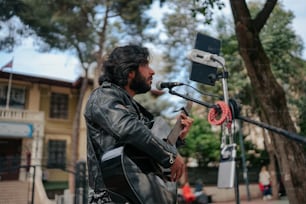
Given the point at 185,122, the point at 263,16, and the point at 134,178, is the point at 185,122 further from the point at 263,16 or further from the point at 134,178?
the point at 263,16

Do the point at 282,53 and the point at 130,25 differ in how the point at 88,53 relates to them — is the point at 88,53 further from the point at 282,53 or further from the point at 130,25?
the point at 282,53

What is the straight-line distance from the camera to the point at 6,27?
5.32 m

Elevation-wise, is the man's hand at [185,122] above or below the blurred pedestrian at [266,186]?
above

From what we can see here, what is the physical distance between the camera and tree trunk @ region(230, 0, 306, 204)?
3.42 m

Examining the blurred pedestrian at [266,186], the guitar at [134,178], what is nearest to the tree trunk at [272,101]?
the guitar at [134,178]

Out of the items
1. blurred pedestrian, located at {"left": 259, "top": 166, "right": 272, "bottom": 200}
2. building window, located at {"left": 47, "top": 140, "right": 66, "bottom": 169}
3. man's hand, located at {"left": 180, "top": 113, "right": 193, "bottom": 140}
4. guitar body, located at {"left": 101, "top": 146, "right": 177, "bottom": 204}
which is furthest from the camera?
building window, located at {"left": 47, "top": 140, "right": 66, "bottom": 169}

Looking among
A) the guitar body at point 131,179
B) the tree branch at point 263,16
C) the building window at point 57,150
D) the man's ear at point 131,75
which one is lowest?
the guitar body at point 131,179

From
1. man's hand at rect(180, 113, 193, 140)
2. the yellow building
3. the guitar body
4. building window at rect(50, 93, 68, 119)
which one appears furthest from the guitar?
building window at rect(50, 93, 68, 119)

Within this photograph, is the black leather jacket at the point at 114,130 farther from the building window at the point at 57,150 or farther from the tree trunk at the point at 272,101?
the building window at the point at 57,150

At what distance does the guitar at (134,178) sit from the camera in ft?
3.70

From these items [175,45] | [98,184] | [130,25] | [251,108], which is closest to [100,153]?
[98,184]

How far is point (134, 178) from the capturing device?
45.2 inches

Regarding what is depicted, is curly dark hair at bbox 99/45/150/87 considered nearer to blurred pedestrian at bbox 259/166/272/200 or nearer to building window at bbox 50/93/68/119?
blurred pedestrian at bbox 259/166/272/200

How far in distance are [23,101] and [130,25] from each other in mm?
4369
